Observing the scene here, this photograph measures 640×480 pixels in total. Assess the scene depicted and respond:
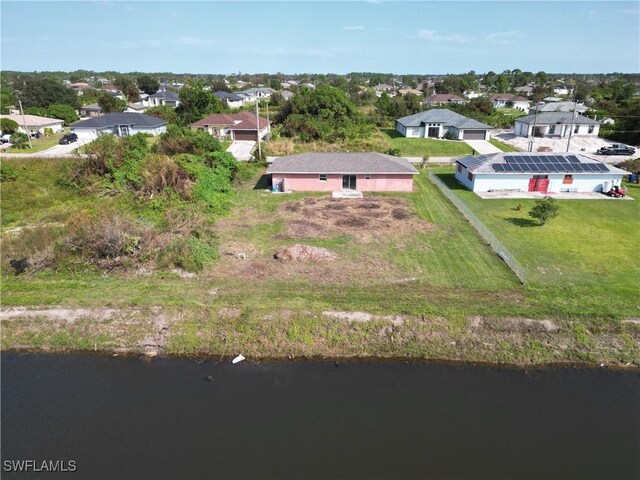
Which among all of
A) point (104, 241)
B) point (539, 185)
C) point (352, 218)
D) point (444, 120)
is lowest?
point (352, 218)

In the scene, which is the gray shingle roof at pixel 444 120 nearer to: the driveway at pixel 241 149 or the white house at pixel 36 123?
the driveway at pixel 241 149

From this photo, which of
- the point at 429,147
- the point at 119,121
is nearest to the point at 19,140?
the point at 119,121

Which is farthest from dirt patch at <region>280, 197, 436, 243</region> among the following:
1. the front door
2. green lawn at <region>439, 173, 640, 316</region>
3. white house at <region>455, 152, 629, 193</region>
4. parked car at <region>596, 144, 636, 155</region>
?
parked car at <region>596, 144, 636, 155</region>

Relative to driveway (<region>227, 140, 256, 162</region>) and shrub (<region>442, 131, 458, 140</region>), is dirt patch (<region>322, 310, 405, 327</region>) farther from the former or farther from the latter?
shrub (<region>442, 131, 458, 140</region>)

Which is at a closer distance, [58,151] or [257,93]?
[58,151]

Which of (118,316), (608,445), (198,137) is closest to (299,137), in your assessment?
(198,137)

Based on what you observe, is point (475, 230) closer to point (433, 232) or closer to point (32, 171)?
point (433, 232)

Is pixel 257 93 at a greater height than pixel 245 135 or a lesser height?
greater

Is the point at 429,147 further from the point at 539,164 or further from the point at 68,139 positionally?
the point at 68,139
